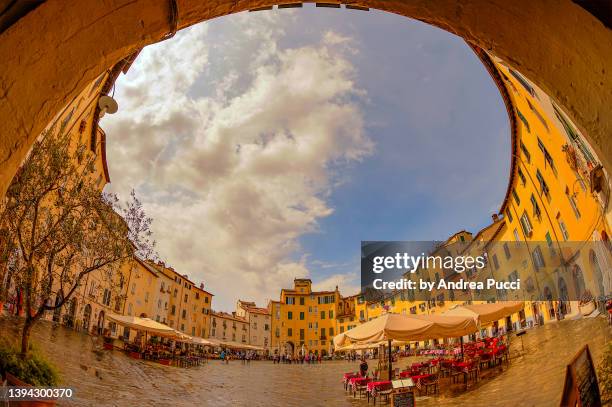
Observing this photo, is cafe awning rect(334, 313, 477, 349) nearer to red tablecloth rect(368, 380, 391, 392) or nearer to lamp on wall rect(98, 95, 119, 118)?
red tablecloth rect(368, 380, 391, 392)

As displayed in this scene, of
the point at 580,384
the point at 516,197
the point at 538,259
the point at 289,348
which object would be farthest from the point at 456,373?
the point at 289,348

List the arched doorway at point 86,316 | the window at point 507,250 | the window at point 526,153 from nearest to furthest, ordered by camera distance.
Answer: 1. the window at point 526,153
2. the arched doorway at point 86,316
3. the window at point 507,250

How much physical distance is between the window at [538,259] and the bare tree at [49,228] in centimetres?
2394

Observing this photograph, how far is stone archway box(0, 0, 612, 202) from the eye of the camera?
2109mm

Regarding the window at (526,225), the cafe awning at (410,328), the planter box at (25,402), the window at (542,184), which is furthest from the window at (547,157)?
the planter box at (25,402)

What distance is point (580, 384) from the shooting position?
3697 mm

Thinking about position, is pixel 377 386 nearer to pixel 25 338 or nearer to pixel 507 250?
pixel 25 338

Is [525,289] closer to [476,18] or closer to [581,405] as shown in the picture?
[581,405]

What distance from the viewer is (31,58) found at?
2.11 meters

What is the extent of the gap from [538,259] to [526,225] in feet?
7.64

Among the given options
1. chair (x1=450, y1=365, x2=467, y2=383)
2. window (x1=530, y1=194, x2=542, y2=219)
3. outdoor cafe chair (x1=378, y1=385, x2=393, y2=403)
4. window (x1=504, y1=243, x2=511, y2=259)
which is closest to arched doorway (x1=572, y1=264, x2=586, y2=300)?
window (x1=530, y1=194, x2=542, y2=219)

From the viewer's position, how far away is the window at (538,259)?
23.2 meters

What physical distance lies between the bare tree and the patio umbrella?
301 inches

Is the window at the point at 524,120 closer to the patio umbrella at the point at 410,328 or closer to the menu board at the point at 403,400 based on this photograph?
the patio umbrella at the point at 410,328
